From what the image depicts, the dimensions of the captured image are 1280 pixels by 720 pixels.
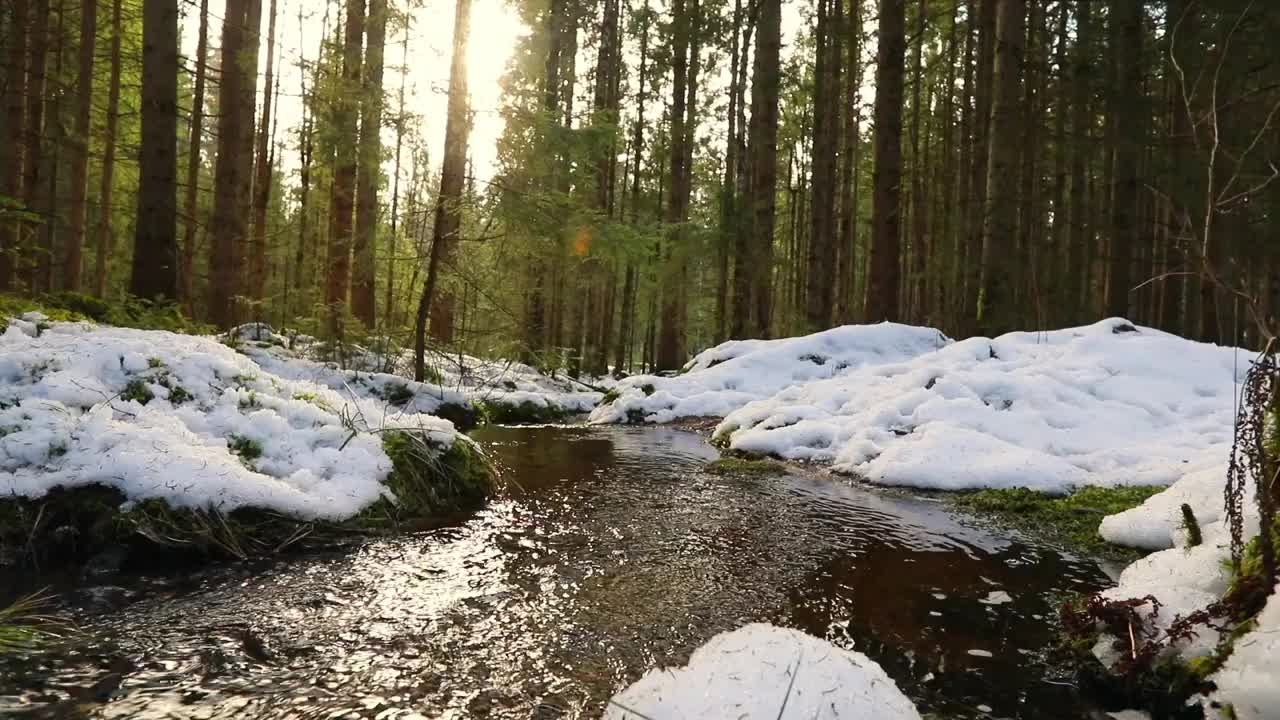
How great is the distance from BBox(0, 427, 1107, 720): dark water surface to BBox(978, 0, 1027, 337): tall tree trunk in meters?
6.50

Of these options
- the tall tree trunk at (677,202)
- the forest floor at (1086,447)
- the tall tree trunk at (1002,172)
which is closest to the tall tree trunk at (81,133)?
the forest floor at (1086,447)

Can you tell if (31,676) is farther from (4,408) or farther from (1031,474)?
(1031,474)

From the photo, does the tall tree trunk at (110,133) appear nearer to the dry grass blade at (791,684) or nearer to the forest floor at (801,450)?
the forest floor at (801,450)

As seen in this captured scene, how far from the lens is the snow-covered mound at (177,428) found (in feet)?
11.1

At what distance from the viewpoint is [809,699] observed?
Answer: 1.82 meters

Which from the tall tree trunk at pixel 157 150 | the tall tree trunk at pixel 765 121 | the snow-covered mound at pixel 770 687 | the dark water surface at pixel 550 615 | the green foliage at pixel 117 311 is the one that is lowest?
the dark water surface at pixel 550 615

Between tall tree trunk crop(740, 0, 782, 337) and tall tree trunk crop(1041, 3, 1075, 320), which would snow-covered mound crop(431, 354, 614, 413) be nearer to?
tall tree trunk crop(740, 0, 782, 337)

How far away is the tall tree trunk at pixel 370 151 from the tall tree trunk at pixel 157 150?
2077 millimetres

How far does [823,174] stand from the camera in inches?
616

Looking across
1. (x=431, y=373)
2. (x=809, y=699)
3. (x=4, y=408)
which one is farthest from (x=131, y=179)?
(x=809, y=699)

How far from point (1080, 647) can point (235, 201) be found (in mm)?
11555

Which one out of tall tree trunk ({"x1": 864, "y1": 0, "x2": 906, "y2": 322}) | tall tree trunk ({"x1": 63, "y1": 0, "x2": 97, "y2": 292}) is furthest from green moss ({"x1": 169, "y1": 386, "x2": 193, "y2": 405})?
tall tree trunk ({"x1": 63, "y1": 0, "x2": 97, "y2": 292})

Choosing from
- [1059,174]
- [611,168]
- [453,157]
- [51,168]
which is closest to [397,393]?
[453,157]

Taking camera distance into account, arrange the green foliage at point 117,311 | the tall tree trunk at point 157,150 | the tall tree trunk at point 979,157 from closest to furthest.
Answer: the green foliage at point 117,311 → the tall tree trunk at point 157,150 → the tall tree trunk at point 979,157
